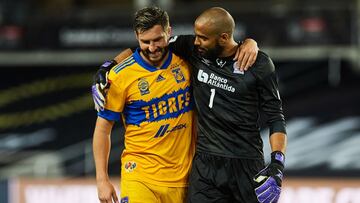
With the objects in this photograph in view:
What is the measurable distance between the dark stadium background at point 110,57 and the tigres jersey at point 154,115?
20.5ft

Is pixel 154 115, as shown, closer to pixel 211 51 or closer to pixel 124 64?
pixel 124 64

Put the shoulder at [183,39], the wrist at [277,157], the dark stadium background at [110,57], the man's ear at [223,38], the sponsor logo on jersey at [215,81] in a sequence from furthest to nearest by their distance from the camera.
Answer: the dark stadium background at [110,57]
the shoulder at [183,39]
the sponsor logo on jersey at [215,81]
the man's ear at [223,38]
the wrist at [277,157]

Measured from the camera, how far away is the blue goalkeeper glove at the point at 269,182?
4957 mm

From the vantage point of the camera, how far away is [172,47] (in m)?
5.53

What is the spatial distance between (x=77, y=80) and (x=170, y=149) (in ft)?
31.6

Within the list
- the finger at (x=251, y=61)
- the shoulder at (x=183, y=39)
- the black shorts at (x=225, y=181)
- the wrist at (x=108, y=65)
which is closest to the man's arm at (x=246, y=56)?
the finger at (x=251, y=61)

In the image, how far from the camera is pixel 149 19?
514 centimetres

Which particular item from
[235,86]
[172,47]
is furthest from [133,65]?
[235,86]

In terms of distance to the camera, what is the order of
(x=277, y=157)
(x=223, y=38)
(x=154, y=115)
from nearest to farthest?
(x=277, y=157) → (x=223, y=38) → (x=154, y=115)

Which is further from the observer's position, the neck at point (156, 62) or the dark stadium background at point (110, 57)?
the dark stadium background at point (110, 57)

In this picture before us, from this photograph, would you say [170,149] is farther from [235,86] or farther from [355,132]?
[355,132]

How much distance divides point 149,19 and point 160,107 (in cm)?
59

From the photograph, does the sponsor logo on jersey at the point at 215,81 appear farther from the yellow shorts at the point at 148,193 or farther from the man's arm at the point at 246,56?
the yellow shorts at the point at 148,193

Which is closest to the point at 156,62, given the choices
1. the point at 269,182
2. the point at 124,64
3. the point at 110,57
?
the point at 124,64
